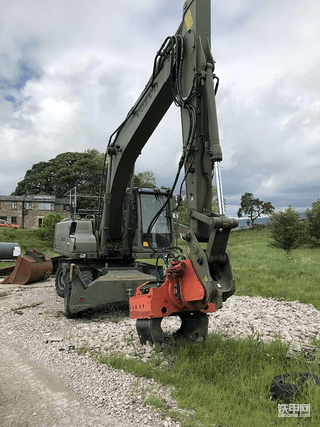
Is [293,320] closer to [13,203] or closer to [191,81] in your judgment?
[191,81]

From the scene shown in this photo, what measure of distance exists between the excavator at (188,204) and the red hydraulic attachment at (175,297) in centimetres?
1

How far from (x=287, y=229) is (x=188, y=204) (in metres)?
17.5

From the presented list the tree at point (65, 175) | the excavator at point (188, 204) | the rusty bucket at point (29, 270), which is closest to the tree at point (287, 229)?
the rusty bucket at point (29, 270)

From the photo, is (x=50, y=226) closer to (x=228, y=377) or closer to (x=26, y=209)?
(x=26, y=209)

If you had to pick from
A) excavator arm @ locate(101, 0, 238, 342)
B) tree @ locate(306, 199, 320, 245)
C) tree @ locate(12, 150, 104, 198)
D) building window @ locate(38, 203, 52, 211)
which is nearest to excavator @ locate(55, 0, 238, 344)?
excavator arm @ locate(101, 0, 238, 342)

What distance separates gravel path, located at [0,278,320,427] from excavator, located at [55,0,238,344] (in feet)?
1.88

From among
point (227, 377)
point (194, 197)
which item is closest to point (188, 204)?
point (194, 197)

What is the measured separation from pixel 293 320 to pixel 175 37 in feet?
16.7

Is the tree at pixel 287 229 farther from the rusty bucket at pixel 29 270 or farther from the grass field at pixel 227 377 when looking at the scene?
the grass field at pixel 227 377

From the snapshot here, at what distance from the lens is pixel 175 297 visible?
451 centimetres

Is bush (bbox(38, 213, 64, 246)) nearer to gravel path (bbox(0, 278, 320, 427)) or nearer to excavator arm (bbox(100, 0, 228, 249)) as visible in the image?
gravel path (bbox(0, 278, 320, 427))

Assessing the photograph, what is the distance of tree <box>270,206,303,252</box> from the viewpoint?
20734 millimetres

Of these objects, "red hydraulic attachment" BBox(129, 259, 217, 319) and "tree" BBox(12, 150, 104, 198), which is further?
"tree" BBox(12, 150, 104, 198)

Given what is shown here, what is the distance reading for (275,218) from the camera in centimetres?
2197
